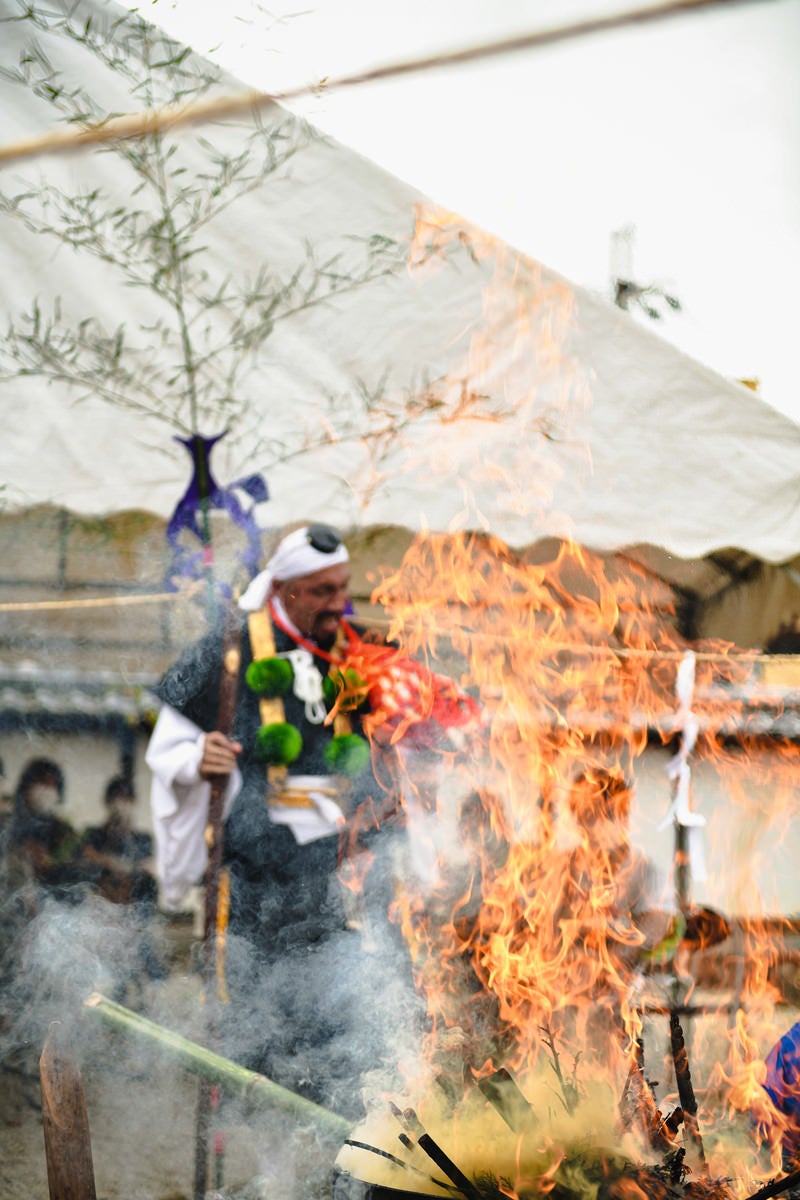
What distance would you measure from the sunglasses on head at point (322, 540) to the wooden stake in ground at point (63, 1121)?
213 centimetres

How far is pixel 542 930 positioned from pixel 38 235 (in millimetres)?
3230

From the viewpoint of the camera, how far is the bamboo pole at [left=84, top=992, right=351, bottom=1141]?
2.19 m

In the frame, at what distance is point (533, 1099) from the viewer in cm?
231

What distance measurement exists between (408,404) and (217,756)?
168 cm

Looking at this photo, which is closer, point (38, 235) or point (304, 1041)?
point (304, 1041)

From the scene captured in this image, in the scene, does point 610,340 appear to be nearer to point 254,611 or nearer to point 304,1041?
point 254,611

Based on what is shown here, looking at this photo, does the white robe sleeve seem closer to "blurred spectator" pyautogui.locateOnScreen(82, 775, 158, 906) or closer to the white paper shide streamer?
"blurred spectator" pyautogui.locateOnScreen(82, 775, 158, 906)

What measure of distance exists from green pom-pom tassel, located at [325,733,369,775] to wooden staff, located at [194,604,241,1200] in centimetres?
41

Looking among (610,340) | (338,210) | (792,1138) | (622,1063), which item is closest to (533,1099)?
(622,1063)

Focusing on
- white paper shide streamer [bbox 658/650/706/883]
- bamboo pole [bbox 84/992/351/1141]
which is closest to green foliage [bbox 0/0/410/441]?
white paper shide streamer [bbox 658/650/706/883]

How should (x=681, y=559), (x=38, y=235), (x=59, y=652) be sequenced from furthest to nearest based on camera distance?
1. (x=59, y=652)
2. (x=681, y=559)
3. (x=38, y=235)

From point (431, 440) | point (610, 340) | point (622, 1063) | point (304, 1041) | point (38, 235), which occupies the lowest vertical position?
point (304, 1041)

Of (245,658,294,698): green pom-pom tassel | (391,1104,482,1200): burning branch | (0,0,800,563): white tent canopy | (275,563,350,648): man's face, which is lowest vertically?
(391,1104,482,1200): burning branch

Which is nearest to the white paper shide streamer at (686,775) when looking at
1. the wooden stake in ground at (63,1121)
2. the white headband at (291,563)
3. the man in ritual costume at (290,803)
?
the man in ritual costume at (290,803)
